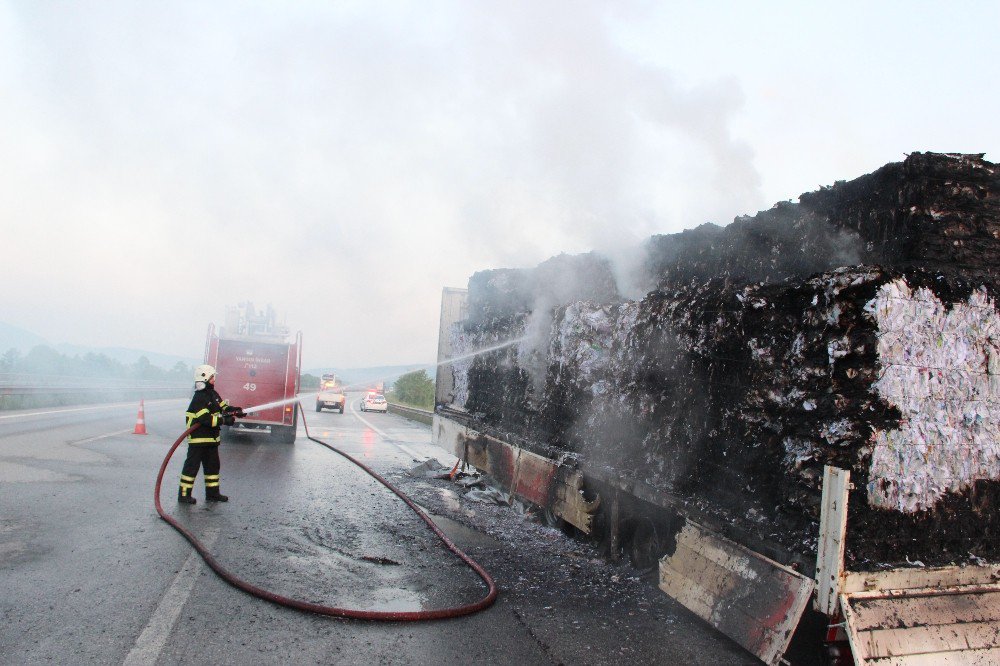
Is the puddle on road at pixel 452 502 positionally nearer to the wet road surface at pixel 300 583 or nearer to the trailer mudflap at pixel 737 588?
the wet road surface at pixel 300 583

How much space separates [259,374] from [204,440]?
7.56m

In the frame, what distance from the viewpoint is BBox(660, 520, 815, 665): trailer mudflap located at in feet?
10.5

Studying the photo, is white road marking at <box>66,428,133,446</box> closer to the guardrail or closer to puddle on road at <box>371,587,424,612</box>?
the guardrail

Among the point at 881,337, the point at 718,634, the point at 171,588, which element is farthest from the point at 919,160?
the point at 171,588

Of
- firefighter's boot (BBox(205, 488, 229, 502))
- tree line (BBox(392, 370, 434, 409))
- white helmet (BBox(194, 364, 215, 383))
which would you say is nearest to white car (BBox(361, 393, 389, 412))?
tree line (BBox(392, 370, 434, 409))

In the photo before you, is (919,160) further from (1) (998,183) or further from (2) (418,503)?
(2) (418,503)

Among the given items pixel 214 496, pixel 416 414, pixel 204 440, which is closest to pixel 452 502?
pixel 214 496

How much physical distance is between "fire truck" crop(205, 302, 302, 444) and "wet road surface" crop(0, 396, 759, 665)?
5.99 m

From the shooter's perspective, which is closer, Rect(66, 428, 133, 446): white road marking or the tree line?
Rect(66, 428, 133, 446): white road marking

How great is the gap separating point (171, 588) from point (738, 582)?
362 cm

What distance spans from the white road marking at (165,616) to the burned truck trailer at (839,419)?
9.82 ft

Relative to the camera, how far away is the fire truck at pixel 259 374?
15000 millimetres

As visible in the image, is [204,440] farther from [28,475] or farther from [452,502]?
[452,502]

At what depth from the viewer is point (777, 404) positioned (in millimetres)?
3666
